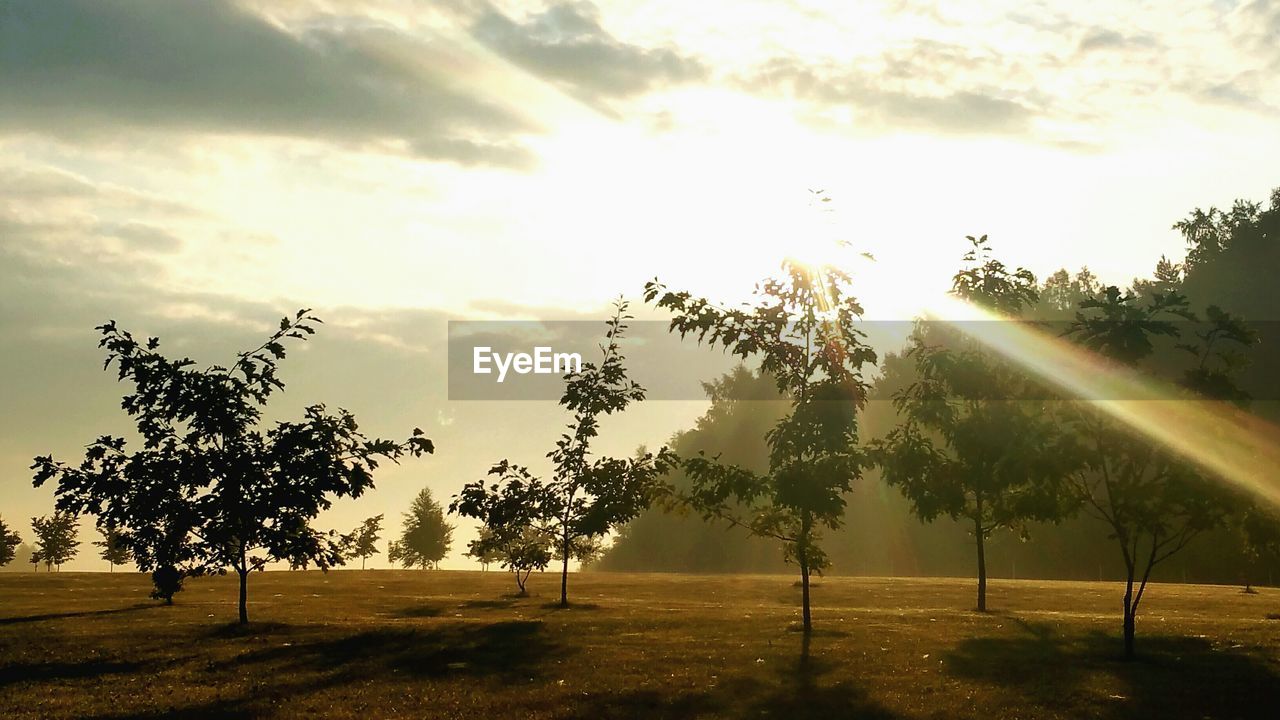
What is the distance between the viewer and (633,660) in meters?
27.8

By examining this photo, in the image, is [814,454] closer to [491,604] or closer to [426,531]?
[491,604]

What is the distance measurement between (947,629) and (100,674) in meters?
24.0

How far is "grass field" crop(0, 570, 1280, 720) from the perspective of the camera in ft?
72.8

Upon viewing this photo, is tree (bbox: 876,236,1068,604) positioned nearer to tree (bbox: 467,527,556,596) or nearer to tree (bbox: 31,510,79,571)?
tree (bbox: 467,527,556,596)

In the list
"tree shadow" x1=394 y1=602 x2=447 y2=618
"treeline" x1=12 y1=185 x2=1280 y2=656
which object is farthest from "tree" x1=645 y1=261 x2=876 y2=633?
"tree shadow" x1=394 y1=602 x2=447 y2=618

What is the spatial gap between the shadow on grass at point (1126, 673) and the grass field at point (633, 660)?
8cm

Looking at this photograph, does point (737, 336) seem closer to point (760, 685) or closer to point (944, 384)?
point (760, 685)

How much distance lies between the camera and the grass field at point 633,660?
22.2 meters

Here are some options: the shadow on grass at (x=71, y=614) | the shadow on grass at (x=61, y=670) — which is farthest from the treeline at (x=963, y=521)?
the shadow on grass at (x=61, y=670)

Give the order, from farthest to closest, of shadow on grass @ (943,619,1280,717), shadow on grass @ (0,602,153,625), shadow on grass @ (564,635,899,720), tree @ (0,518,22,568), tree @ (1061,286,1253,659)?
tree @ (0,518,22,568) → shadow on grass @ (0,602,153,625) → tree @ (1061,286,1253,659) → shadow on grass @ (943,619,1280,717) → shadow on grass @ (564,635,899,720)

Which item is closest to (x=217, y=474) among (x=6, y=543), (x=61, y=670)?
(x=61, y=670)

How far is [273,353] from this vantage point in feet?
111

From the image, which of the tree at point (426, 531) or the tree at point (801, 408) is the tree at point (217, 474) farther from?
the tree at point (426, 531)

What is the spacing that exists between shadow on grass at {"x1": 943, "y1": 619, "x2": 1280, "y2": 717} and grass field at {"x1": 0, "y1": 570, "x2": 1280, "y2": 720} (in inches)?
3.3
